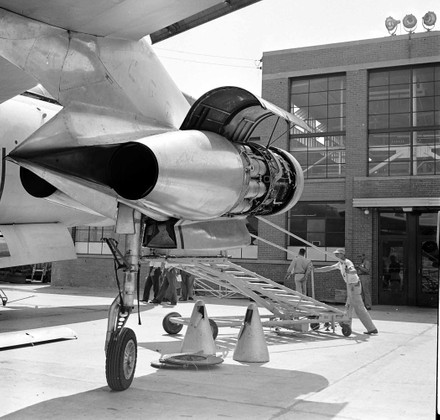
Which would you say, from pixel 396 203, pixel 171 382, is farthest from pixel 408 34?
pixel 171 382

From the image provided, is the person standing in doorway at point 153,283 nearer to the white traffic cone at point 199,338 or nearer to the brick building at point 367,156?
the brick building at point 367,156

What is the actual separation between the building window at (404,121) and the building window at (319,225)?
81.5 inches

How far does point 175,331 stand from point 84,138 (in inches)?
243

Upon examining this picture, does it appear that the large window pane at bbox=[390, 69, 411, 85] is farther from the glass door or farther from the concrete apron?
the concrete apron

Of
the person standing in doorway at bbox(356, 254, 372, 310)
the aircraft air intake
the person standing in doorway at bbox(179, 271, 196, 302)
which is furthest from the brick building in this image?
the aircraft air intake

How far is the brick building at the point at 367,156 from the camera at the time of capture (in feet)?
69.3

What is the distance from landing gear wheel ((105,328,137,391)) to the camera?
19.5 ft

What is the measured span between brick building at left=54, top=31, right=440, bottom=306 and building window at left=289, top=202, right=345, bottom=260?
0.13ft

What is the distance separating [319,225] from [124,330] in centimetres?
1749

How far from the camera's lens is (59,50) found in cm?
569

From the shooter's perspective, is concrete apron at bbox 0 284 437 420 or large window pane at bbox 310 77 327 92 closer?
concrete apron at bbox 0 284 437 420

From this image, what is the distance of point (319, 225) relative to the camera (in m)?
22.9

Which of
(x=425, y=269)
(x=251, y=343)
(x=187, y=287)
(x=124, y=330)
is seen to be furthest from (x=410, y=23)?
(x=124, y=330)

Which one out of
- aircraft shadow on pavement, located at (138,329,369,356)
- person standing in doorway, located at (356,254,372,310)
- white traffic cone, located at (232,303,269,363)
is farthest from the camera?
person standing in doorway, located at (356,254,372,310)
